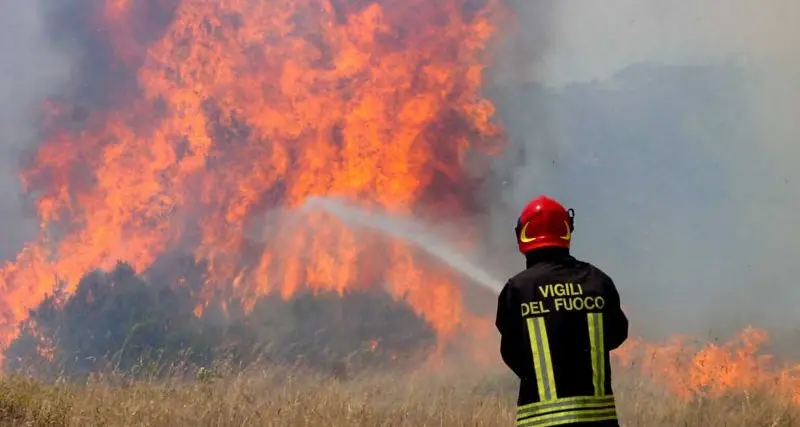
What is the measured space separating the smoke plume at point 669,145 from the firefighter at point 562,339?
372 inches

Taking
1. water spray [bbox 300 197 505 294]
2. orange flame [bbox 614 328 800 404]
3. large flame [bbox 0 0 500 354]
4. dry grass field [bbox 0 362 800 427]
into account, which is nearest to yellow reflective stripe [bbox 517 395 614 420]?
dry grass field [bbox 0 362 800 427]

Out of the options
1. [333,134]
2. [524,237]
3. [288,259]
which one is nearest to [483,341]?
[288,259]

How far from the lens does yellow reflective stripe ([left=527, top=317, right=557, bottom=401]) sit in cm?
427

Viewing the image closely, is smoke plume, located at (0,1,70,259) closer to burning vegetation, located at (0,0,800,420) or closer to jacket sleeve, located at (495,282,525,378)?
burning vegetation, located at (0,0,800,420)

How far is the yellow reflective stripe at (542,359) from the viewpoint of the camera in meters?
4.27

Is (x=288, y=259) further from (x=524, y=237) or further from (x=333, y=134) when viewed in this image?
(x=524, y=237)

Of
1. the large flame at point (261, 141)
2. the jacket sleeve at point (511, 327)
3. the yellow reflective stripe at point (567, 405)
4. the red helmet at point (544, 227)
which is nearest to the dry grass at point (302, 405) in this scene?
the large flame at point (261, 141)

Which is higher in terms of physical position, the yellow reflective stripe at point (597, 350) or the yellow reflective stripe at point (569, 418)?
the yellow reflective stripe at point (597, 350)

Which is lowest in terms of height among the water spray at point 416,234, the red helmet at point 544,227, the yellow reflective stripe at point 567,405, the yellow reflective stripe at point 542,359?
the yellow reflective stripe at point 567,405

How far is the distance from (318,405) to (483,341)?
5.43 metres

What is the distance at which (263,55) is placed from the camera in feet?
50.3

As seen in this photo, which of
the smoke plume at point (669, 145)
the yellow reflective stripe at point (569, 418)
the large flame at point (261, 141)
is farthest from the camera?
the large flame at point (261, 141)

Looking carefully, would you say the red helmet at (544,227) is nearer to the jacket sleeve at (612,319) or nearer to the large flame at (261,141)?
the jacket sleeve at (612,319)

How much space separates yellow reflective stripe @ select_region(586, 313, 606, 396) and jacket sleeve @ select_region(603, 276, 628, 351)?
0.20 feet
